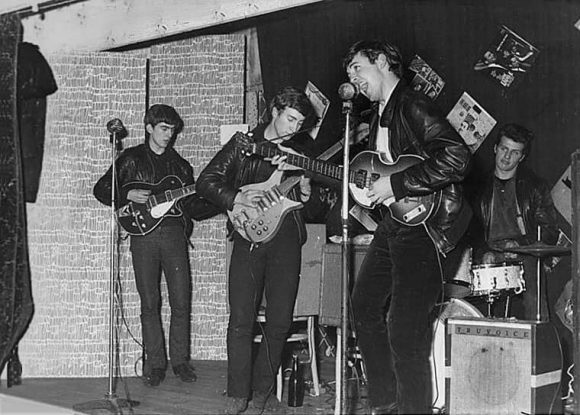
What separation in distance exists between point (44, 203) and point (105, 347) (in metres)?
0.97

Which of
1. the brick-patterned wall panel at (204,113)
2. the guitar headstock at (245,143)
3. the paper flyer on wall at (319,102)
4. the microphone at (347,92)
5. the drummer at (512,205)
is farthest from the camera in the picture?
the brick-patterned wall panel at (204,113)

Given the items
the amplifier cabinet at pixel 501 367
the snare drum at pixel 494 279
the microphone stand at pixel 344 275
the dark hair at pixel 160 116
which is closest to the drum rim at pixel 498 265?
the snare drum at pixel 494 279

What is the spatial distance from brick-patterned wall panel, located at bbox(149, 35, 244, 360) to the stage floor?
46cm

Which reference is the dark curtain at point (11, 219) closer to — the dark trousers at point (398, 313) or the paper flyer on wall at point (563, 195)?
the dark trousers at point (398, 313)

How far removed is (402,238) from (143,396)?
2.06m

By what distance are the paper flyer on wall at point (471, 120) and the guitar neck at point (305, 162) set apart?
56.6 inches

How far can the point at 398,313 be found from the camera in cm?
315

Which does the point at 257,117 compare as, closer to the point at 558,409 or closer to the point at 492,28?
the point at 492,28

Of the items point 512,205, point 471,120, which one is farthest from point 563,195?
point 471,120

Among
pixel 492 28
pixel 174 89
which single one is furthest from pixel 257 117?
pixel 492 28

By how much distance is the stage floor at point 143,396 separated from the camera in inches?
170

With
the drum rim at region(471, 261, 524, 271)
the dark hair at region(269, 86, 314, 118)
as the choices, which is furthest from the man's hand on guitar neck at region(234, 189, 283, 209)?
the drum rim at region(471, 261, 524, 271)

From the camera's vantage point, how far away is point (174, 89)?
226 inches

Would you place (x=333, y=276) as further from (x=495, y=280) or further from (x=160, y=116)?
(x=160, y=116)
